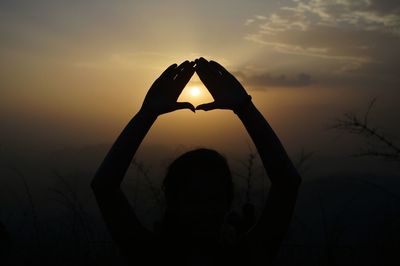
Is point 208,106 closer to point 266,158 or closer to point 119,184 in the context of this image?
point 266,158

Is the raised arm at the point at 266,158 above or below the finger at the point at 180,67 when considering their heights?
below

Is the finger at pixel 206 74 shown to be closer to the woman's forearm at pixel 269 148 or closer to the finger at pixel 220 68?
the finger at pixel 220 68

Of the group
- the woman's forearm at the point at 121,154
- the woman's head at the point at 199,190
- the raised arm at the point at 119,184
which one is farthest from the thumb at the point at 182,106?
the woman's head at the point at 199,190

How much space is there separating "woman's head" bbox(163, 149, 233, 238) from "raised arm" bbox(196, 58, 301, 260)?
0.68 ft

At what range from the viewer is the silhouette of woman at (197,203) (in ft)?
6.70

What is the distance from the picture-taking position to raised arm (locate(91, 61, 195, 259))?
6.84 feet

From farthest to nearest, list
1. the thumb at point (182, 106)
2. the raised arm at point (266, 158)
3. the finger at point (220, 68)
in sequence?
1. the finger at point (220, 68)
2. the thumb at point (182, 106)
3. the raised arm at point (266, 158)

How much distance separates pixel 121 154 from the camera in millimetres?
2125

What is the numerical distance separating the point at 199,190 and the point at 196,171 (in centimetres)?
10

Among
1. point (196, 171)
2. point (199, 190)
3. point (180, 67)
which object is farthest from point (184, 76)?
point (199, 190)

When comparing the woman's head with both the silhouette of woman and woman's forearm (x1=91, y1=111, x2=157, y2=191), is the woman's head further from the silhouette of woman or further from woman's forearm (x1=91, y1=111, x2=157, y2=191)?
woman's forearm (x1=91, y1=111, x2=157, y2=191)

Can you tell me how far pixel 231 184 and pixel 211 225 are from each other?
0.26m

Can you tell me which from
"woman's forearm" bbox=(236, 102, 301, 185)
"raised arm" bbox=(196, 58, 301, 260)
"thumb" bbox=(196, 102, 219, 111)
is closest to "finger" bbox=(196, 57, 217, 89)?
"raised arm" bbox=(196, 58, 301, 260)

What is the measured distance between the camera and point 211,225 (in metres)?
2.04
